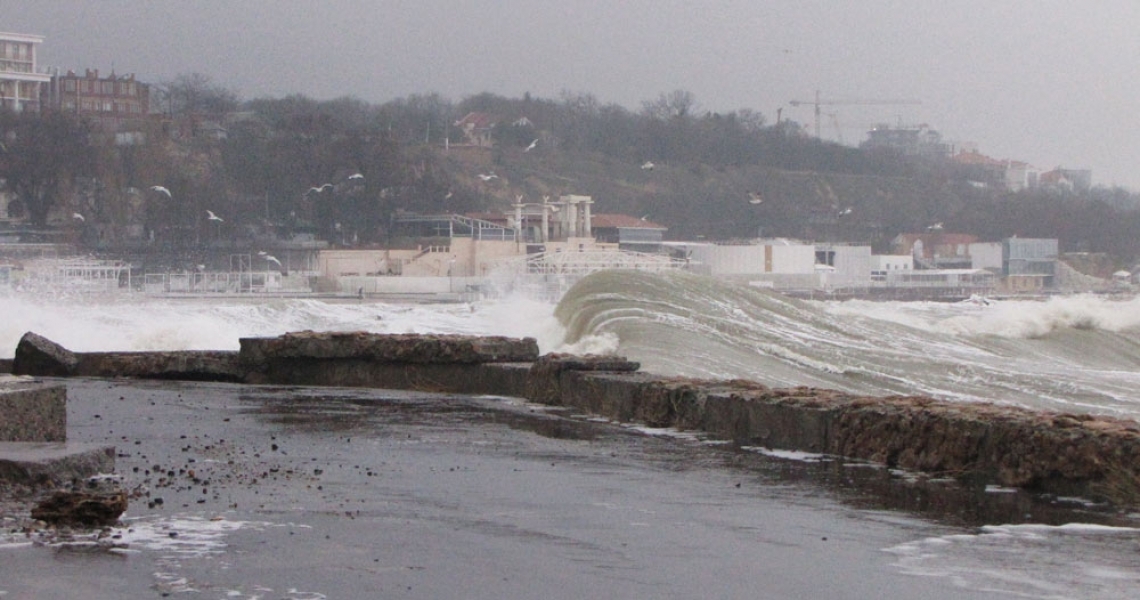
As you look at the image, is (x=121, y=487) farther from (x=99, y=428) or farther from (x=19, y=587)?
(x=99, y=428)

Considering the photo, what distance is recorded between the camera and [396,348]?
635 inches

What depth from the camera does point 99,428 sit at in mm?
11227

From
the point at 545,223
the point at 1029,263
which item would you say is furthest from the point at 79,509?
the point at 1029,263

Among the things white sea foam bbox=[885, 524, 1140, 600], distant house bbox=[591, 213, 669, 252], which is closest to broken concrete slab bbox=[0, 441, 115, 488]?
white sea foam bbox=[885, 524, 1140, 600]

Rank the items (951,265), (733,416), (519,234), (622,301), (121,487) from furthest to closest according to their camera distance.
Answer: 1. (951,265)
2. (519,234)
3. (622,301)
4. (733,416)
5. (121,487)

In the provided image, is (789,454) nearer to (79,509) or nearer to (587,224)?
(79,509)

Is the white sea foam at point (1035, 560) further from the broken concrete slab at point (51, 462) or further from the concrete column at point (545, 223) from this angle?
the concrete column at point (545, 223)

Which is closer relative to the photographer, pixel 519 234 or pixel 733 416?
pixel 733 416

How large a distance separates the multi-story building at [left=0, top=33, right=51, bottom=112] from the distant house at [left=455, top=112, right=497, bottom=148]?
40.2 m

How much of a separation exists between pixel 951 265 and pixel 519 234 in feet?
157

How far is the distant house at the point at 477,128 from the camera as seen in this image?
514ft

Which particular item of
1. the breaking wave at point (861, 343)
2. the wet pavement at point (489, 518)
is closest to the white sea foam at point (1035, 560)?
the wet pavement at point (489, 518)

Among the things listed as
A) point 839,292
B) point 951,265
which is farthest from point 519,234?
point 951,265

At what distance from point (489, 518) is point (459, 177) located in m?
130
